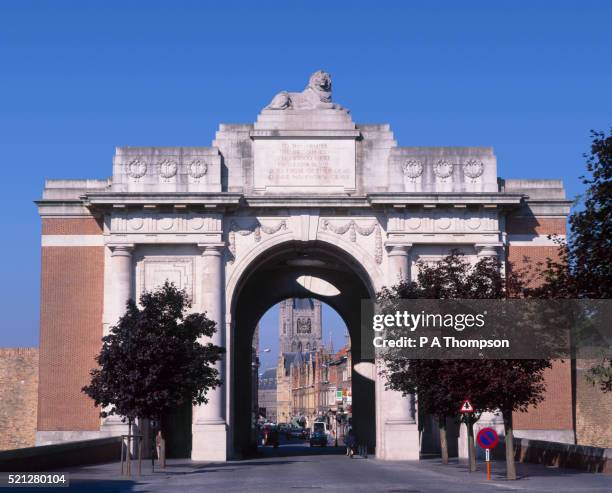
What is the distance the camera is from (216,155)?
5450cm

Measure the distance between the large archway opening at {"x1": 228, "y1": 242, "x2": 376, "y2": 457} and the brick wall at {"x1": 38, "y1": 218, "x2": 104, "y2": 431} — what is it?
1074 centimetres

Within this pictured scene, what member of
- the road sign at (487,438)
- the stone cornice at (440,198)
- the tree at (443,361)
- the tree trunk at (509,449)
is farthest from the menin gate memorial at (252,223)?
the road sign at (487,438)

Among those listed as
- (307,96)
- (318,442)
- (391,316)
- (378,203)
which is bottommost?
(318,442)

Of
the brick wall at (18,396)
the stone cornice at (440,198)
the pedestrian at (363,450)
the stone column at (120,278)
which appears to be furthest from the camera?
the pedestrian at (363,450)

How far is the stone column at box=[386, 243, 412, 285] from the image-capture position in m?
54.3

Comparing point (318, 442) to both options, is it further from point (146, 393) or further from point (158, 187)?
point (146, 393)

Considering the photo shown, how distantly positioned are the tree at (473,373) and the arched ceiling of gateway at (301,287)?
21570 millimetres

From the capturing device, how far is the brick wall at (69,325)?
54.8 m

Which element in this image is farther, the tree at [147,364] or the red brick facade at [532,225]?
the red brick facade at [532,225]

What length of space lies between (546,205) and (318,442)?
41885mm

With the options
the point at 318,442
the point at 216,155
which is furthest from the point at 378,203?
the point at 318,442

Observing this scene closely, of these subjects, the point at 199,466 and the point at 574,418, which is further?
the point at 574,418

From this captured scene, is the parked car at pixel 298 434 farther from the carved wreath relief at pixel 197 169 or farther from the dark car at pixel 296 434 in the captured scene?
the carved wreath relief at pixel 197 169

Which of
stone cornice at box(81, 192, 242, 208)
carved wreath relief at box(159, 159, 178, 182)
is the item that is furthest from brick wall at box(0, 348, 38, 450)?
carved wreath relief at box(159, 159, 178, 182)
